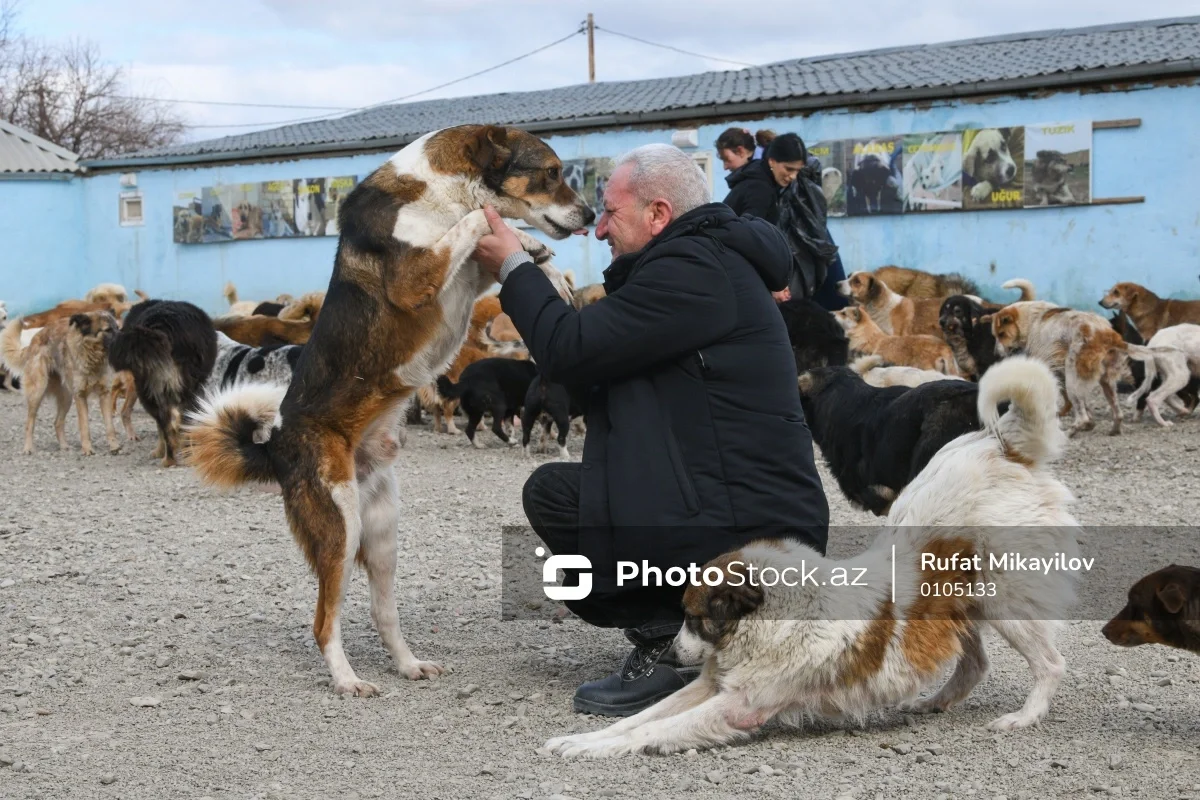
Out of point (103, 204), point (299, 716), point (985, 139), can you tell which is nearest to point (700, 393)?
point (299, 716)

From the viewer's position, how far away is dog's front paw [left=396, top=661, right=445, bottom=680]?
4512 millimetres

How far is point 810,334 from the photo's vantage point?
27.6 feet

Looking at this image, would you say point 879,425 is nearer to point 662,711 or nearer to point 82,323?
point 662,711

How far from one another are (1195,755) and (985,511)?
87 cm

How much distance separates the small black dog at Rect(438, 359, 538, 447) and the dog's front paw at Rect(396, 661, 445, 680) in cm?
674

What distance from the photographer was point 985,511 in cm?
372

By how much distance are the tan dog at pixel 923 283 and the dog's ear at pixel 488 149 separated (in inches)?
490

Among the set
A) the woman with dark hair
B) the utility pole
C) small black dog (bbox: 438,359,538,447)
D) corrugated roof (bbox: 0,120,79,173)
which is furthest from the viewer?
the utility pole

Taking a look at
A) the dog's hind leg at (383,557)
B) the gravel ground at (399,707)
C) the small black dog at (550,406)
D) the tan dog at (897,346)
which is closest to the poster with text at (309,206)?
the small black dog at (550,406)

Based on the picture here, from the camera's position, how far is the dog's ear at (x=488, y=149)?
433cm

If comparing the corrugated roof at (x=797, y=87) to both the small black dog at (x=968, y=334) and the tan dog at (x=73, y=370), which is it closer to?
the tan dog at (x=73, y=370)

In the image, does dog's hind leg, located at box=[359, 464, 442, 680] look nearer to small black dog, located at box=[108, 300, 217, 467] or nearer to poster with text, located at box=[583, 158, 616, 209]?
small black dog, located at box=[108, 300, 217, 467]

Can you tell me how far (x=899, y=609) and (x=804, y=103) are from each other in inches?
575

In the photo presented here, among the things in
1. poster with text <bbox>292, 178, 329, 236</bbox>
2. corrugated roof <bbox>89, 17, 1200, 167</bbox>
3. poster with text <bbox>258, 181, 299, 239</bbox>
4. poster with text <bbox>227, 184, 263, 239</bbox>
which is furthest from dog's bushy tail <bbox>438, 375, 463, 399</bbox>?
poster with text <bbox>227, 184, 263, 239</bbox>
